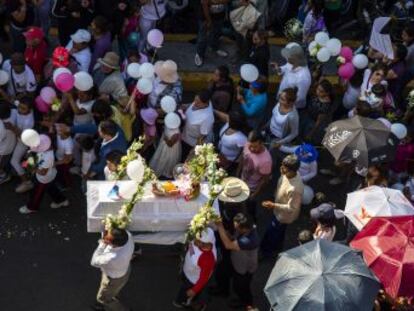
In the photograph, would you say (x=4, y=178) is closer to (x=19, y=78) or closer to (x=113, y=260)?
(x=19, y=78)

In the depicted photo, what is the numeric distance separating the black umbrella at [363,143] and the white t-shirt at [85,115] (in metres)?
2.66

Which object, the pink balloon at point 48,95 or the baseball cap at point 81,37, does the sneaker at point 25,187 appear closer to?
the pink balloon at point 48,95

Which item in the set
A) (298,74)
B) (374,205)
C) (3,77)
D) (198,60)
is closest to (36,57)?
(3,77)

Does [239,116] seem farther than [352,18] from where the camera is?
No

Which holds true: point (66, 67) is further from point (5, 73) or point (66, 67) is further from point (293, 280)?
point (293, 280)

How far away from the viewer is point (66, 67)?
26.7ft

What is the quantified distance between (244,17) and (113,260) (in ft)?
16.3

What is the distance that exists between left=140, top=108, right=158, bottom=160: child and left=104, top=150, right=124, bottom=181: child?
99 cm

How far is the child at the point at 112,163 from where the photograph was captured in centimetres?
682

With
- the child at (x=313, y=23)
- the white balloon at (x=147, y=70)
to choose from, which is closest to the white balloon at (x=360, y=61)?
the child at (x=313, y=23)

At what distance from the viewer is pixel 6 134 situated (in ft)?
25.0

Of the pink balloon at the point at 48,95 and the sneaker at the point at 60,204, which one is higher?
the pink balloon at the point at 48,95

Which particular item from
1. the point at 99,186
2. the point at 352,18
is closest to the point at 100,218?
the point at 99,186

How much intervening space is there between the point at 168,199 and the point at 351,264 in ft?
5.74
